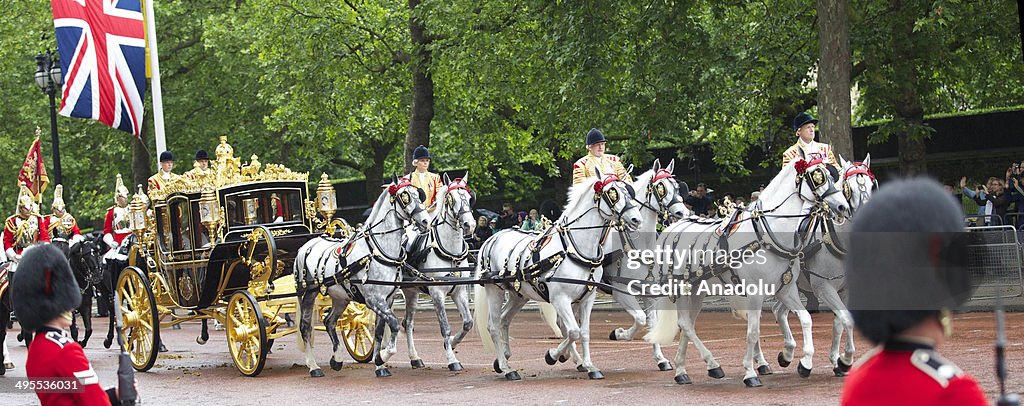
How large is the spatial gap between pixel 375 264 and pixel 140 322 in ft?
10.4

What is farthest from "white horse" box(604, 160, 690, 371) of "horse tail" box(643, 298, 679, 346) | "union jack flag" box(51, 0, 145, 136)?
"union jack flag" box(51, 0, 145, 136)

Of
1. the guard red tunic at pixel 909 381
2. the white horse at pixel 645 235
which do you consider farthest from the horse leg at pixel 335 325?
the guard red tunic at pixel 909 381

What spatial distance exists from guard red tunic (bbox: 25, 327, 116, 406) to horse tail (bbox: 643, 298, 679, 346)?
7.17 meters

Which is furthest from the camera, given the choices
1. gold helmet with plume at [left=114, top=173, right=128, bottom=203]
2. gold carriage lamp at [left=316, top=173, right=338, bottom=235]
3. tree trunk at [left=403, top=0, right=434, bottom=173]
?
tree trunk at [left=403, top=0, right=434, bottom=173]

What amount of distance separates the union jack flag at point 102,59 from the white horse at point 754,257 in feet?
41.2

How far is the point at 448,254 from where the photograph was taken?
14.0 meters

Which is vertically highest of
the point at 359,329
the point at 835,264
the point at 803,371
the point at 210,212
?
the point at 210,212

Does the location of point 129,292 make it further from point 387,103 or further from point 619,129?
point 387,103

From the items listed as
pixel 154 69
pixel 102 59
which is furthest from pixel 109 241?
pixel 154 69

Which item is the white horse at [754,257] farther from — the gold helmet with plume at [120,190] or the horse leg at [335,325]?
the gold helmet with plume at [120,190]

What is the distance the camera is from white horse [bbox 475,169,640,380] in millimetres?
12094

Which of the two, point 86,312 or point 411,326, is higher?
point 86,312

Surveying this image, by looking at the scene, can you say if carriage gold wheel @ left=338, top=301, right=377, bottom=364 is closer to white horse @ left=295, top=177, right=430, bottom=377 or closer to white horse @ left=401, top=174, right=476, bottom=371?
white horse @ left=401, top=174, right=476, bottom=371

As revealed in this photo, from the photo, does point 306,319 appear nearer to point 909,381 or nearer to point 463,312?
point 463,312
